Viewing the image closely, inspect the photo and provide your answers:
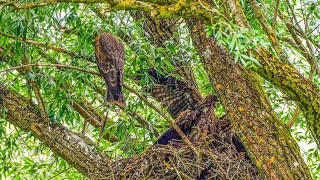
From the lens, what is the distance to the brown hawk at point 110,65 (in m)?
3.38

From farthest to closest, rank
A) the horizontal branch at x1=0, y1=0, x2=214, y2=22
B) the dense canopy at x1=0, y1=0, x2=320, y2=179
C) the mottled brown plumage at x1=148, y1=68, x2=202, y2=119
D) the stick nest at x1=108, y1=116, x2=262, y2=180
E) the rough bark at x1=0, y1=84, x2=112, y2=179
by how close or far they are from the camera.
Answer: the mottled brown plumage at x1=148, y1=68, x2=202, y2=119 < the rough bark at x1=0, y1=84, x2=112, y2=179 < the stick nest at x1=108, y1=116, x2=262, y2=180 < the dense canopy at x1=0, y1=0, x2=320, y2=179 < the horizontal branch at x1=0, y1=0, x2=214, y2=22

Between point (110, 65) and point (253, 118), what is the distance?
96 cm

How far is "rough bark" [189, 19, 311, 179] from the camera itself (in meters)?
2.92

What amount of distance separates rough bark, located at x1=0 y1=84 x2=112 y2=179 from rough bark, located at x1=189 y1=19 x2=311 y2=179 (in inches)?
38.6

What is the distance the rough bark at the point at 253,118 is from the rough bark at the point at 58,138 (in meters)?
0.98

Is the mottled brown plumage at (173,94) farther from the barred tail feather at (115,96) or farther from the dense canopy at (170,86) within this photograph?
the barred tail feather at (115,96)

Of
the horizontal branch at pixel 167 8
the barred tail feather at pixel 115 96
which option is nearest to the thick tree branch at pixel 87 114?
the barred tail feather at pixel 115 96

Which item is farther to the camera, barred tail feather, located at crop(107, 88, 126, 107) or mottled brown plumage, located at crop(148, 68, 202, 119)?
mottled brown plumage, located at crop(148, 68, 202, 119)

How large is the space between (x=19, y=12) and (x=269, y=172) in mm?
1703

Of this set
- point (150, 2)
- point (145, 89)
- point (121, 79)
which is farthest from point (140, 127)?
point (150, 2)

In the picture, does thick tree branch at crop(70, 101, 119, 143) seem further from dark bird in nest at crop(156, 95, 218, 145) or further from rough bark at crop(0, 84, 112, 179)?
dark bird in nest at crop(156, 95, 218, 145)

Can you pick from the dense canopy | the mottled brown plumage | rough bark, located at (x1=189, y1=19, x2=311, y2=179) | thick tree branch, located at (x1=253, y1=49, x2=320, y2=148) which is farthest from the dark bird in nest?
thick tree branch, located at (x1=253, y1=49, x2=320, y2=148)

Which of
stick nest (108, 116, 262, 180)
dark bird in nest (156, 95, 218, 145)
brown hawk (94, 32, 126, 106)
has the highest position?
brown hawk (94, 32, 126, 106)

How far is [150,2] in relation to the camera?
277 centimetres
